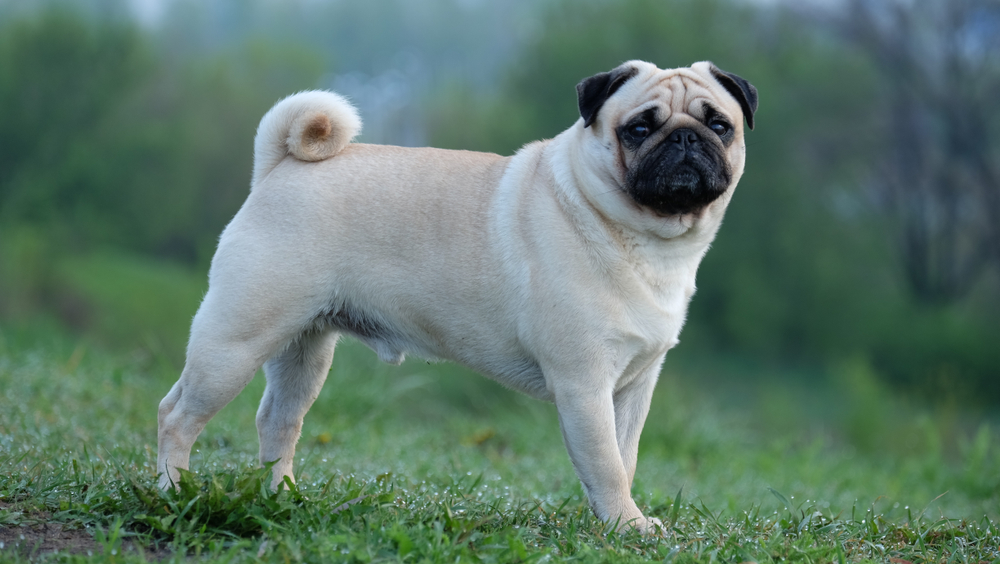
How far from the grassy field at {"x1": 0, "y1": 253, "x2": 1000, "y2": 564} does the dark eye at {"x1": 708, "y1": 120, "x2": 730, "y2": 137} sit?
1.64 meters

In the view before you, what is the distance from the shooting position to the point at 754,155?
66.4ft

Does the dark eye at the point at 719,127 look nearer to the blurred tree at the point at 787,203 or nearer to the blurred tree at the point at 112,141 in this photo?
the blurred tree at the point at 787,203

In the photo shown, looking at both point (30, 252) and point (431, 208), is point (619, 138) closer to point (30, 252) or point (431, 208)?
point (431, 208)

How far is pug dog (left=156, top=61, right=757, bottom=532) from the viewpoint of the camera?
3.49 metres

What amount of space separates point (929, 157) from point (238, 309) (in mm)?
21738

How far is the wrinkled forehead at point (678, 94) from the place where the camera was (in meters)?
3.66

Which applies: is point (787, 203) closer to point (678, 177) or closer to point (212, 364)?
point (678, 177)

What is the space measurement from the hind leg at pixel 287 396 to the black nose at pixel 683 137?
1891 millimetres

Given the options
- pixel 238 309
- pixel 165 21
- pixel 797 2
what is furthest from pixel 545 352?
pixel 165 21

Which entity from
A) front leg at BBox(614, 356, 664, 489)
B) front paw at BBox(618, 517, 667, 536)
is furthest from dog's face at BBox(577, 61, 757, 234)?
front paw at BBox(618, 517, 667, 536)

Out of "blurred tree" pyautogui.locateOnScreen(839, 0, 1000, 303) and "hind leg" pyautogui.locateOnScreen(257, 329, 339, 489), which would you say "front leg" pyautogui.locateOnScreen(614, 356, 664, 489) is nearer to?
"hind leg" pyautogui.locateOnScreen(257, 329, 339, 489)

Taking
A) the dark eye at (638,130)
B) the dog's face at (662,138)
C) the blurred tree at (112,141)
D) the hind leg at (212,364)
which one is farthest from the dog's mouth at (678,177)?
the blurred tree at (112,141)

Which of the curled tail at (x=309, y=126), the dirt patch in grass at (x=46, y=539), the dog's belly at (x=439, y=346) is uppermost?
the curled tail at (x=309, y=126)

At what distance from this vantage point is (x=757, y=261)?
20344mm
